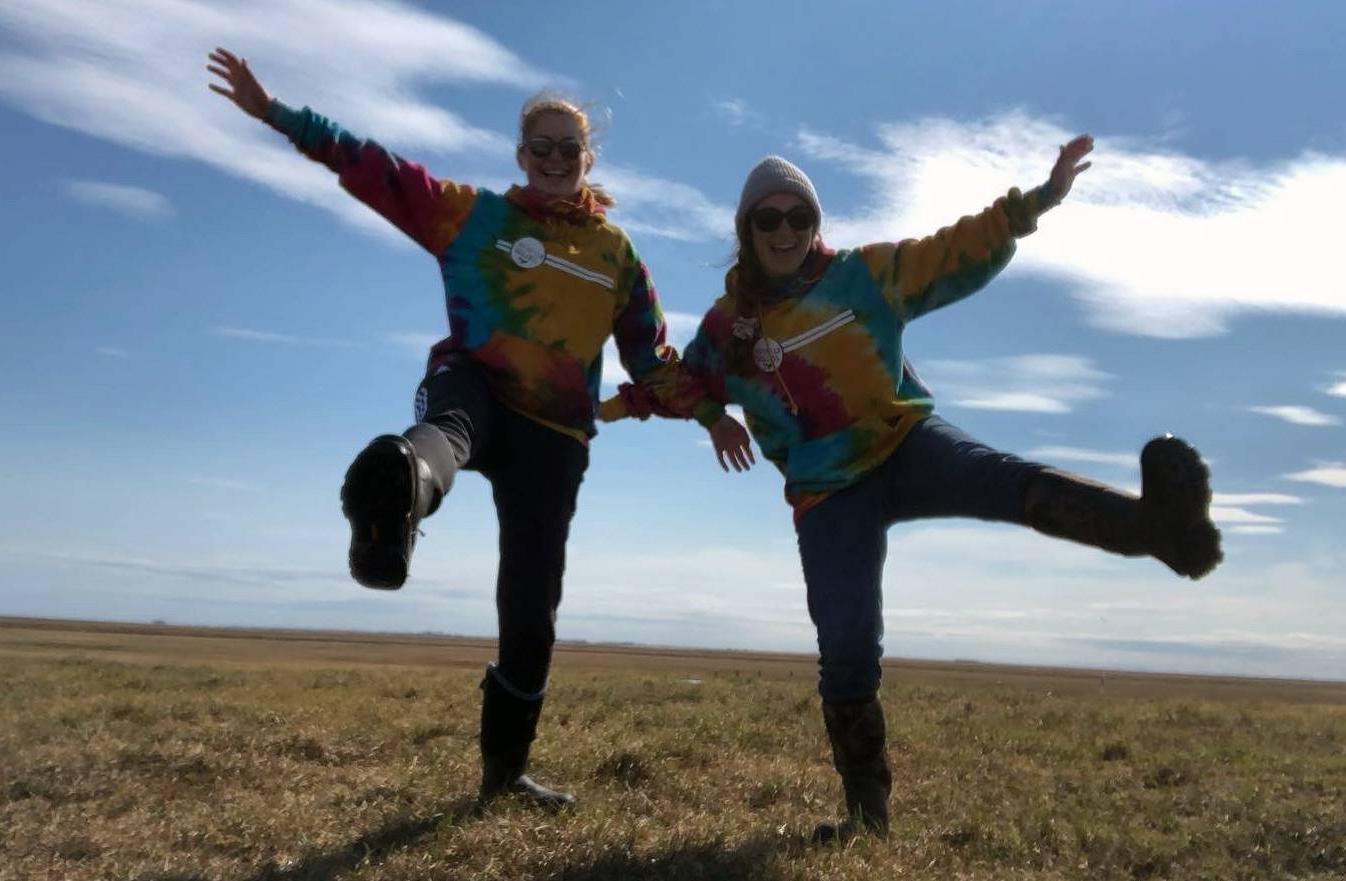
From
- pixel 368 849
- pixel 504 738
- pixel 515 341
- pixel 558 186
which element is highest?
pixel 558 186

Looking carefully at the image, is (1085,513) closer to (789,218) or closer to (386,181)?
(789,218)

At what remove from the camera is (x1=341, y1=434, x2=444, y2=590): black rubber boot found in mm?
3201

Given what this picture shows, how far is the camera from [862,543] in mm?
4484

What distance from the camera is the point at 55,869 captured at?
12.1 feet

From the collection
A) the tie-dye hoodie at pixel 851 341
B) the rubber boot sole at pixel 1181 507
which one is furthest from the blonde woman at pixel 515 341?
the rubber boot sole at pixel 1181 507

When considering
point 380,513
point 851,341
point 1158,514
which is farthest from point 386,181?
point 1158,514

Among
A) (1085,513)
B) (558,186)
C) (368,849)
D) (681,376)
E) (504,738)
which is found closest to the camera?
(1085,513)

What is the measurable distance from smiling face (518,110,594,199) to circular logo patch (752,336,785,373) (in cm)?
114

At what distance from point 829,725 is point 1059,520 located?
1517 millimetres

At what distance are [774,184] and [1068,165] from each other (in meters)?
1.27

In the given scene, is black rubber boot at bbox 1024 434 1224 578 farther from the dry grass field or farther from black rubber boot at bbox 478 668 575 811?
black rubber boot at bbox 478 668 575 811

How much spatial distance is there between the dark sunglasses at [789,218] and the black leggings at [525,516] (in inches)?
52.8

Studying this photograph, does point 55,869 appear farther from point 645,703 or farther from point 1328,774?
point 1328,774

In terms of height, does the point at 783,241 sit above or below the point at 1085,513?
above
